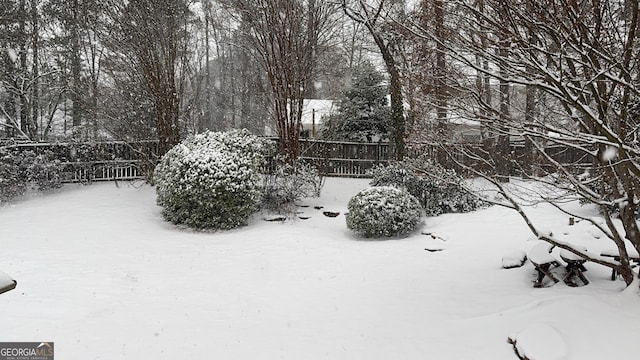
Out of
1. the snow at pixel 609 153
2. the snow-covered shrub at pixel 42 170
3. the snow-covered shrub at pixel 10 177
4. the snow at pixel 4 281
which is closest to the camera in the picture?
the snow at pixel 4 281

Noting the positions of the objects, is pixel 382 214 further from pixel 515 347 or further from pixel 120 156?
pixel 120 156

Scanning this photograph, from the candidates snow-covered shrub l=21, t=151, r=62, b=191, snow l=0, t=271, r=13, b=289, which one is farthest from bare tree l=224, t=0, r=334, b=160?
snow l=0, t=271, r=13, b=289

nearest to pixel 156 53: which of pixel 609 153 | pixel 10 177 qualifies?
pixel 10 177

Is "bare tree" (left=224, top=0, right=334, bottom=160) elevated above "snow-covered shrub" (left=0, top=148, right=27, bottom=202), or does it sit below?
above

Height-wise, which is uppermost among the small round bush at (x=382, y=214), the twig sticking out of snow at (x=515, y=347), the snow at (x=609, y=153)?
the snow at (x=609, y=153)

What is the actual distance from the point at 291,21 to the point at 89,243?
698 cm

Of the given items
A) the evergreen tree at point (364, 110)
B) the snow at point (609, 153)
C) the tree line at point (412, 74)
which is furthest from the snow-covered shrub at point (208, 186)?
the snow at point (609, 153)

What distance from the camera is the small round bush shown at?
8.84 m

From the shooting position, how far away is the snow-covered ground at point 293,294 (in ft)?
15.0

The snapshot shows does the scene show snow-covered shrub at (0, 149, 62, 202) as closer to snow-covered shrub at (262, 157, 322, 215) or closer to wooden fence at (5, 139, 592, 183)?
wooden fence at (5, 139, 592, 183)

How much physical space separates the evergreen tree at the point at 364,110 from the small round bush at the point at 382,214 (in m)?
5.47

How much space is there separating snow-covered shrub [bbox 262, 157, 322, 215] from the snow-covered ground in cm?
91

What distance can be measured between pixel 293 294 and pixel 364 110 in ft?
30.0

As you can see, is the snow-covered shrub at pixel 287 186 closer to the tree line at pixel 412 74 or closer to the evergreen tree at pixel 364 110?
the tree line at pixel 412 74
